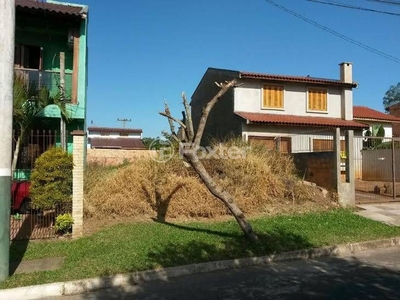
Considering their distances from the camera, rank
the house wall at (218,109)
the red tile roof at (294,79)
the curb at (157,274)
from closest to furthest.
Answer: the curb at (157,274) < the red tile roof at (294,79) < the house wall at (218,109)

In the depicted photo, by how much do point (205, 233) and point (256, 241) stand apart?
51.0 inches

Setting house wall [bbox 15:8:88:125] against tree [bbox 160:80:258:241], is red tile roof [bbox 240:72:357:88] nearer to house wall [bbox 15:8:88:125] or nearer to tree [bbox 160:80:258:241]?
house wall [bbox 15:8:88:125]

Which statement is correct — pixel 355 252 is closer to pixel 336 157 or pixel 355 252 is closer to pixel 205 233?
pixel 205 233

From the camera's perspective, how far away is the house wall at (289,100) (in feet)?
62.8

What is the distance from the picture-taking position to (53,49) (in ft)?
45.2

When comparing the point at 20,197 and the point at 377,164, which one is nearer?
the point at 20,197

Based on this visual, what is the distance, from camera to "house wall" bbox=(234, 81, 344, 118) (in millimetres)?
19156

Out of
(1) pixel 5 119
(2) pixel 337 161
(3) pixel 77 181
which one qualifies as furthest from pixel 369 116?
(1) pixel 5 119

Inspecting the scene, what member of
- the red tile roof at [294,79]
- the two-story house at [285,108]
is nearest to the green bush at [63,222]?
the two-story house at [285,108]

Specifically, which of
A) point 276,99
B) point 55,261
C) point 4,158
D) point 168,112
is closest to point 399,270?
point 168,112

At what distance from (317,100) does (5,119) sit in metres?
17.9

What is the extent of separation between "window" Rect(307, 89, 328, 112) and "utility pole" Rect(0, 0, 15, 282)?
17.2m

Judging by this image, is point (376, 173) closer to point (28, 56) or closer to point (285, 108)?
point (285, 108)

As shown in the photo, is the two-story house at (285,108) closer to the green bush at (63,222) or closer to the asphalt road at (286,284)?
the green bush at (63,222)
